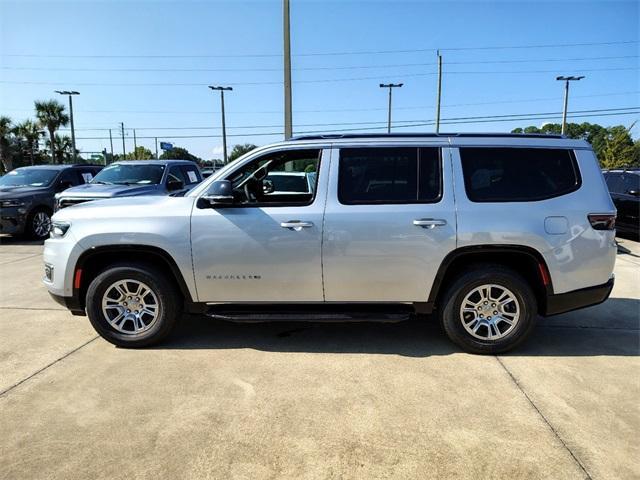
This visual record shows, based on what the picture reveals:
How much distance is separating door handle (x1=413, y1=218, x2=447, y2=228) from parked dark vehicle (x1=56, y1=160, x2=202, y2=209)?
6268 mm

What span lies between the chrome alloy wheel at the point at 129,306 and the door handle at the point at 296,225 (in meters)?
1.41

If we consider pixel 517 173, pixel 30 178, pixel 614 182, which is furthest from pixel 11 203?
pixel 614 182

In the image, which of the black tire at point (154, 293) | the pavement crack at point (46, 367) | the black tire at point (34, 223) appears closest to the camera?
the pavement crack at point (46, 367)

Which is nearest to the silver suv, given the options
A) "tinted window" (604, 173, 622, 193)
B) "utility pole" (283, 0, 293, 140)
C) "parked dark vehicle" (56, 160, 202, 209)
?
"parked dark vehicle" (56, 160, 202, 209)

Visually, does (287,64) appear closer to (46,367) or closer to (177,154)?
(46,367)

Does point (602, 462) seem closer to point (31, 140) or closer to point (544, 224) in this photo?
point (544, 224)

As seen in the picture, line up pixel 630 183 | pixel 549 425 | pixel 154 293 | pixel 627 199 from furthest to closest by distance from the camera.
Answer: pixel 630 183, pixel 627 199, pixel 154 293, pixel 549 425

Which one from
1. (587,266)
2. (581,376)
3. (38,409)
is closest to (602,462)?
(581,376)

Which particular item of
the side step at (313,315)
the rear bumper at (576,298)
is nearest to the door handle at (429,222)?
the side step at (313,315)

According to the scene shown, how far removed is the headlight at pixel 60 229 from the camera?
4395 mm

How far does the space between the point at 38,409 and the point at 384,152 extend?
3.39 metres

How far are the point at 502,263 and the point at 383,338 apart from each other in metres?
1.35

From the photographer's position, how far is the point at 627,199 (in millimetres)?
10930

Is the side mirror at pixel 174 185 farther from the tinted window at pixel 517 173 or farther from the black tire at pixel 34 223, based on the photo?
the tinted window at pixel 517 173
